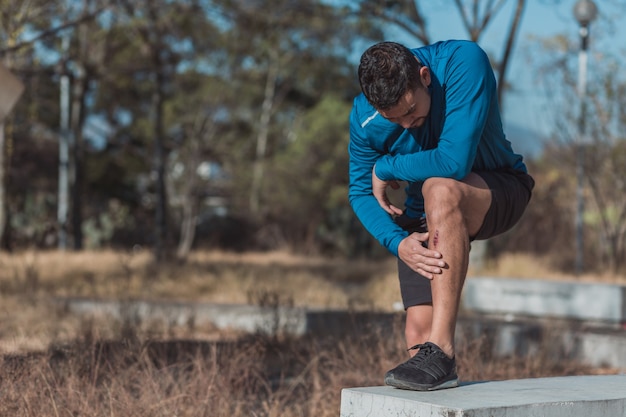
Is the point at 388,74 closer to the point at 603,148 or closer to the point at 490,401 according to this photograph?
the point at 490,401

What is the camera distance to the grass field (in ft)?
15.9

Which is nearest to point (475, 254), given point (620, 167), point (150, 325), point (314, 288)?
point (314, 288)

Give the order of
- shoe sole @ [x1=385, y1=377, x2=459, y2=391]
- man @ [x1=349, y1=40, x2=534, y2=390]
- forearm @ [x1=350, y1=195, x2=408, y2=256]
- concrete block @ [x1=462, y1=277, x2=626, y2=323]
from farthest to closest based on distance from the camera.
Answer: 1. concrete block @ [x1=462, y1=277, x2=626, y2=323]
2. forearm @ [x1=350, y1=195, x2=408, y2=256]
3. man @ [x1=349, y1=40, x2=534, y2=390]
4. shoe sole @ [x1=385, y1=377, x2=459, y2=391]

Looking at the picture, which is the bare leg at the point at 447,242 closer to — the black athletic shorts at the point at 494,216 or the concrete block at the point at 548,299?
the black athletic shorts at the point at 494,216

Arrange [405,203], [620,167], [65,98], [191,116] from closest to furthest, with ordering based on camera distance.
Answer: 1. [405,203]
2. [620,167]
3. [65,98]
4. [191,116]

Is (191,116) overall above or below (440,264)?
above

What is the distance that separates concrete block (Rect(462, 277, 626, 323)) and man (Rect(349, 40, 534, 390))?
645cm


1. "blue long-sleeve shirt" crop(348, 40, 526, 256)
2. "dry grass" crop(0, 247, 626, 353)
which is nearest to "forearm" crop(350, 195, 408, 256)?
"blue long-sleeve shirt" crop(348, 40, 526, 256)

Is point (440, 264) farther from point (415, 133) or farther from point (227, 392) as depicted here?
point (227, 392)

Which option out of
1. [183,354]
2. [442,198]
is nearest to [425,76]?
[442,198]

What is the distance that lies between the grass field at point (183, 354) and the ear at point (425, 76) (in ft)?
5.91

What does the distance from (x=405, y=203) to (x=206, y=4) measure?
439 inches

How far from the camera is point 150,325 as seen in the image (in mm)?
9031

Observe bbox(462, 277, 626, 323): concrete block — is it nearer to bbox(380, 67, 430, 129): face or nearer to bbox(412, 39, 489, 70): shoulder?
bbox(412, 39, 489, 70): shoulder
